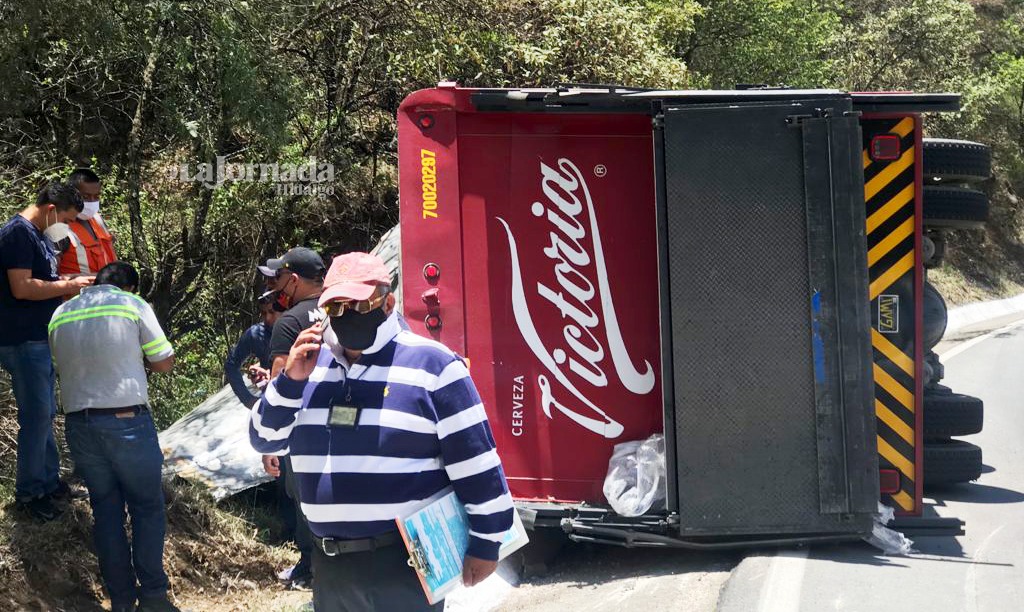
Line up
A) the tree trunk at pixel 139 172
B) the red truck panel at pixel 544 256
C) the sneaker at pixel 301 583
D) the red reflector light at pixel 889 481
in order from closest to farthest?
the red reflector light at pixel 889 481 < the red truck panel at pixel 544 256 < the sneaker at pixel 301 583 < the tree trunk at pixel 139 172

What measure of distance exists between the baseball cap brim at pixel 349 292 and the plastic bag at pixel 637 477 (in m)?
2.91

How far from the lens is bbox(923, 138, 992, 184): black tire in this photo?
6848 mm

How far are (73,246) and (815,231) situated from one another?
4.24 metres

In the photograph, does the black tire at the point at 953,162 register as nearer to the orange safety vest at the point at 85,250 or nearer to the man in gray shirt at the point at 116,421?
the man in gray shirt at the point at 116,421

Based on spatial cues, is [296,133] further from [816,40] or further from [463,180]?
[816,40]

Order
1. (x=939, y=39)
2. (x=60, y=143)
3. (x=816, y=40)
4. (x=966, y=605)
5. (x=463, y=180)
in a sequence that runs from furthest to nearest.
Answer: (x=939, y=39) → (x=816, y=40) → (x=60, y=143) → (x=463, y=180) → (x=966, y=605)

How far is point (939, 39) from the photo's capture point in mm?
29266

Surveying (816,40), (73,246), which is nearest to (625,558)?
(73,246)

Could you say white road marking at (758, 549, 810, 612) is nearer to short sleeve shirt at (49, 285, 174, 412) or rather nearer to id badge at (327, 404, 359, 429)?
id badge at (327, 404, 359, 429)

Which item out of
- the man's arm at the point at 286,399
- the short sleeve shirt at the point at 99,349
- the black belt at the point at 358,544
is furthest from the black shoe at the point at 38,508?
the black belt at the point at 358,544

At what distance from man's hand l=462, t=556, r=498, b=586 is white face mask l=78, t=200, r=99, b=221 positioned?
3942 mm

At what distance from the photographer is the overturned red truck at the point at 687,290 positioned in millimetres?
5500

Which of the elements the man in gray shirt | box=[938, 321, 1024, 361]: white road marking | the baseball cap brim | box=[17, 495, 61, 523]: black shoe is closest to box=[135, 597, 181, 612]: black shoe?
the man in gray shirt

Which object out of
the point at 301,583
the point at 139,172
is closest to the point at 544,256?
the point at 301,583
